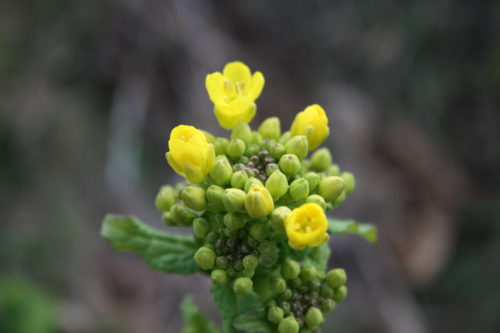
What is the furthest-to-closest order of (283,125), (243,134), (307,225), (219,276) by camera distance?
(283,125) < (243,134) < (219,276) < (307,225)

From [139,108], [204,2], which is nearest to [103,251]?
[139,108]

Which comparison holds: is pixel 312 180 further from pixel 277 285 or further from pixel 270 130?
pixel 277 285

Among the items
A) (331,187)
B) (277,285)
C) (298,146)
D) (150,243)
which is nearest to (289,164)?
(298,146)

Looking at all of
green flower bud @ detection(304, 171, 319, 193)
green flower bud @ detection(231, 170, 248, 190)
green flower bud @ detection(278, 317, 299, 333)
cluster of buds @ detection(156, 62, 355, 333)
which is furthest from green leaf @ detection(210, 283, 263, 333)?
green flower bud @ detection(304, 171, 319, 193)

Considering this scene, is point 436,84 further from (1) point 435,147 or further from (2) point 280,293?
(2) point 280,293

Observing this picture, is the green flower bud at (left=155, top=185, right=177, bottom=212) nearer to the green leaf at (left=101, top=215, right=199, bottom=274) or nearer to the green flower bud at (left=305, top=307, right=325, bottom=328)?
the green leaf at (left=101, top=215, right=199, bottom=274)

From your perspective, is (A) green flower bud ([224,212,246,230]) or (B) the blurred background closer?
(A) green flower bud ([224,212,246,230])
